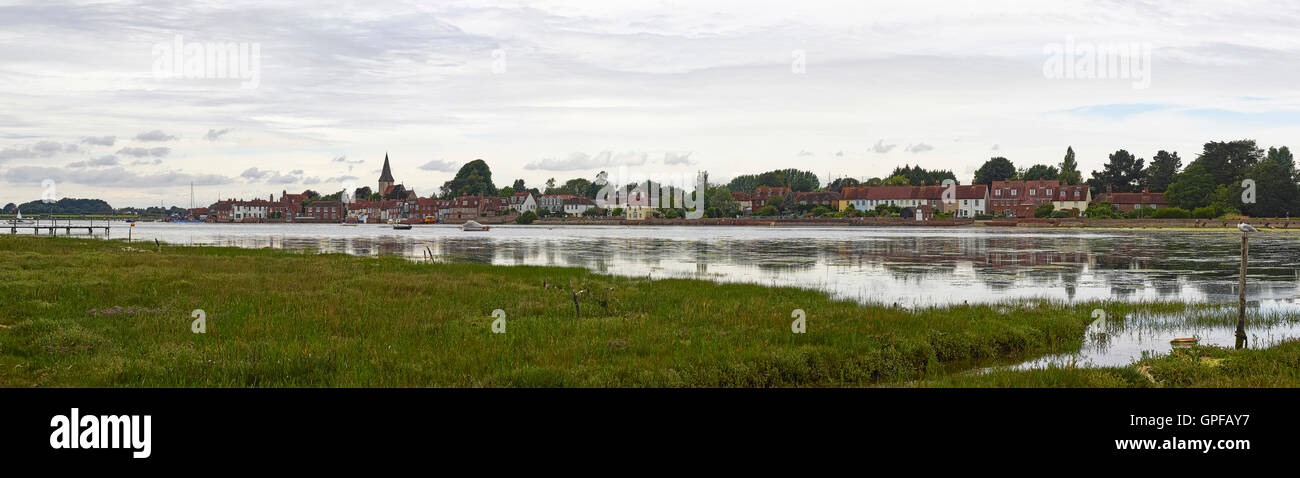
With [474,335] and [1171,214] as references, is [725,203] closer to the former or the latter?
[1171,214]

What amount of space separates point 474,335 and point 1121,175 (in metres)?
191

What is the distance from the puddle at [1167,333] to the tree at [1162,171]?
158876 millimetres

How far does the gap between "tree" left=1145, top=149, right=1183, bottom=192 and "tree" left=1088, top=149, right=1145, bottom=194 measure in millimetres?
6406

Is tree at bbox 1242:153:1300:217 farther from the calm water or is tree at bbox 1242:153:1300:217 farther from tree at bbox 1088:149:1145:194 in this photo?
the calm water

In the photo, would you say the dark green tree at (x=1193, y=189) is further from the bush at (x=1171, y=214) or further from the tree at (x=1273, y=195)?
the bush at (x=1171, y=214)

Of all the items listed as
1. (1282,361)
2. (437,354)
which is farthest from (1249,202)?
(437,354)

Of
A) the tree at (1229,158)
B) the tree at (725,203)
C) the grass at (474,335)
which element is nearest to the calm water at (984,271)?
the grass at (474,335)

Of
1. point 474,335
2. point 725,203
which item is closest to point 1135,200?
point 725,203

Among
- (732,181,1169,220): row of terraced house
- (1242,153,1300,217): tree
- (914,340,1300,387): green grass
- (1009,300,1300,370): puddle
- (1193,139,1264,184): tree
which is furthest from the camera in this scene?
(732,181,1169,220): row of terraced house

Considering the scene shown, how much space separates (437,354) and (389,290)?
37.6 feet

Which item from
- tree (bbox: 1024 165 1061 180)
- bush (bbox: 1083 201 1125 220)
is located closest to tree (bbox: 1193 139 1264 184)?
bush (bbox: 1083 201 1125 220)

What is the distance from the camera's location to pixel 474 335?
1662 cm

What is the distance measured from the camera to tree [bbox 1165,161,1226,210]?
134 meters

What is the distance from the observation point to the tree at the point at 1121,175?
172 metres
